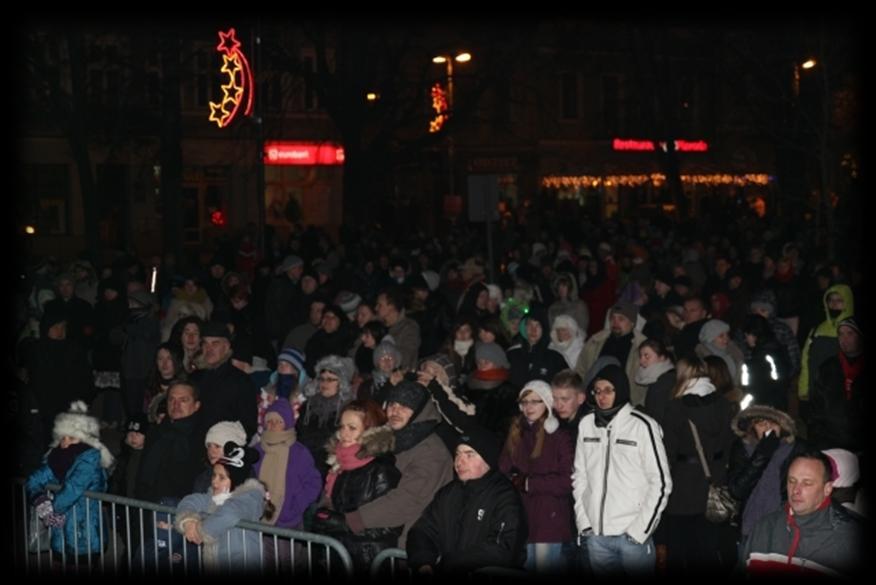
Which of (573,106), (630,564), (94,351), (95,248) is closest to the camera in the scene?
(630,564)

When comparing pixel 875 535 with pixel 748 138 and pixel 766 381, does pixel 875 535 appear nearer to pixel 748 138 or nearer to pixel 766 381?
pixel 766 381

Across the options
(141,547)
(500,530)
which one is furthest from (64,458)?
(500,530)

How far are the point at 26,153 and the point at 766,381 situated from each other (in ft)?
118

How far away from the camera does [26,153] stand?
4309 centimetres

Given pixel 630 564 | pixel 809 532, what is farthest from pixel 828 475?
pixel 630 564

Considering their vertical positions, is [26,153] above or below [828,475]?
above

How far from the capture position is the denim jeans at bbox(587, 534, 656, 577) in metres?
7.70

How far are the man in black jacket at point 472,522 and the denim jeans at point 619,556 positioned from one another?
1.14 m

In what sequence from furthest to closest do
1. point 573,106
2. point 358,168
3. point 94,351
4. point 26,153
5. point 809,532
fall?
1. point 573,106
2. point 26,153
3. point 358,168
4. point 94,351
5. point 809,532

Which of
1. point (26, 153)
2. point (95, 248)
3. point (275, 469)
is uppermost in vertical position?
point (26, 153)

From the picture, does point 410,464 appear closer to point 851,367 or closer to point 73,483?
point 73,483

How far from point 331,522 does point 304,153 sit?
137 feet

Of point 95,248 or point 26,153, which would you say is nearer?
point 95,248

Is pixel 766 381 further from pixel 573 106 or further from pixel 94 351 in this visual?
pixel 573 106
